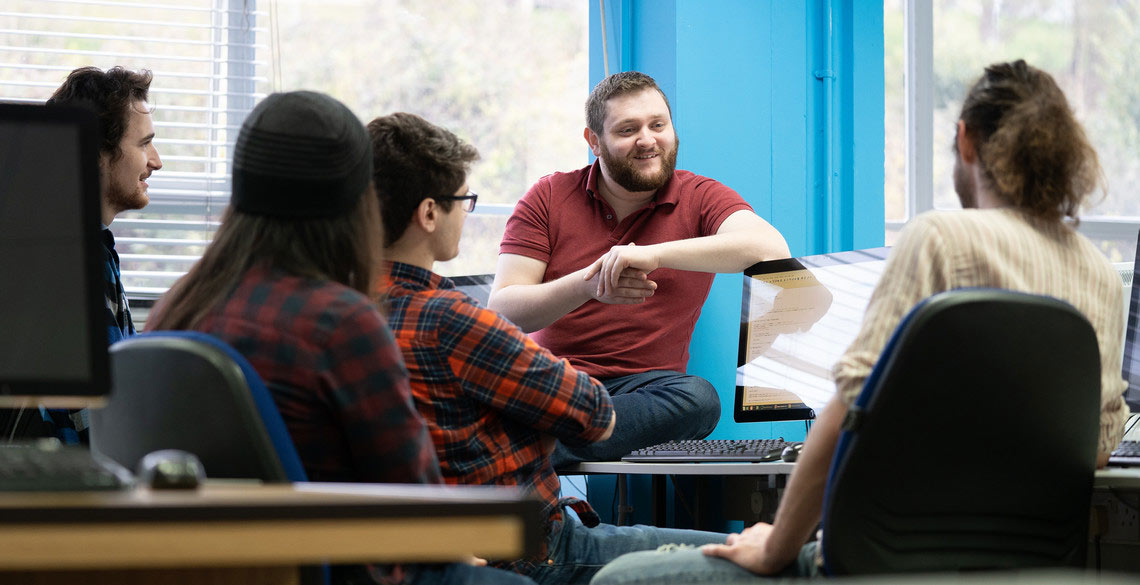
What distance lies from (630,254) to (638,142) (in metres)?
0.58

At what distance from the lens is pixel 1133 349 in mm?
2201

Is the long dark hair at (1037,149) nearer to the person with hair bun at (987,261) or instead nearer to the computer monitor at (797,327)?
the person with hair bun at (987,261)

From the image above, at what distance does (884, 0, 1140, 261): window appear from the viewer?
4496 millimetres

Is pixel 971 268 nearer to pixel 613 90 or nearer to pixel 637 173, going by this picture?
pixel 637 173

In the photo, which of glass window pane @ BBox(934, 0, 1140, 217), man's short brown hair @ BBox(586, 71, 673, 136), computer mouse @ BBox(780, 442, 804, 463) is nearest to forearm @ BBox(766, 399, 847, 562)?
computer mouse @ BBox(780, 442, 804, 463)

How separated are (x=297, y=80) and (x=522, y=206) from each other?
108 centimetres

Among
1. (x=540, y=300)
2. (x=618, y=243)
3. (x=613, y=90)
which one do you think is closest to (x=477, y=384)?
(x=540, y=300)

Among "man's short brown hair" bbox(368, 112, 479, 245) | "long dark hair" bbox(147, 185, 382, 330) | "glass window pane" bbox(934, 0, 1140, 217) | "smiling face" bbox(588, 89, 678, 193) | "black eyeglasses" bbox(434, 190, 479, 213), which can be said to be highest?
"glass window pane" bbox(934, 0, 1140, 217)

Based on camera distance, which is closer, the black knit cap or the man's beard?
the black knit cap

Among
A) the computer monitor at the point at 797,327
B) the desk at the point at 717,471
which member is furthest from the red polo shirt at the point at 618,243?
the computer monitor at the point at 797,327

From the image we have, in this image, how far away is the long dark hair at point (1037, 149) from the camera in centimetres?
150

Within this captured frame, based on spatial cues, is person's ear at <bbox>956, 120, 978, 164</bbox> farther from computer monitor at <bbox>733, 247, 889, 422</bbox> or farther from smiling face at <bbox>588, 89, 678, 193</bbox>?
smiling face at <bbox>588, 89, 678, 193</bbox>

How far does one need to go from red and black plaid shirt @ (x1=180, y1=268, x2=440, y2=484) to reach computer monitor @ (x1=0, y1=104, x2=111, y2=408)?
0.67 ft

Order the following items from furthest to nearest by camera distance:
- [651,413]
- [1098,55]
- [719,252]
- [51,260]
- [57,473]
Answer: [1098,55] → [719,252] → [651,413] → [51,260] → [57,473]
